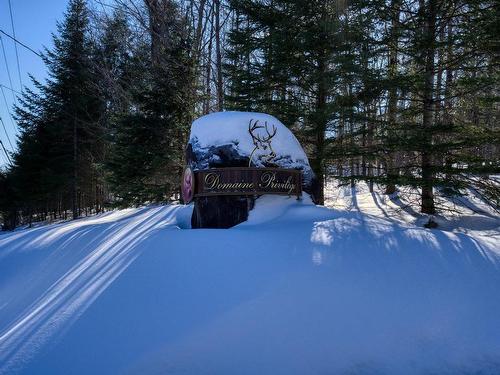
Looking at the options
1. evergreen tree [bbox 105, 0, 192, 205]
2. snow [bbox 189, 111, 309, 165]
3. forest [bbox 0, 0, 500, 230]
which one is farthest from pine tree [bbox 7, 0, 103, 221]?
snow [bbox 189, 111, 309, 165]

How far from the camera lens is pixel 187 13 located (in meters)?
14.3

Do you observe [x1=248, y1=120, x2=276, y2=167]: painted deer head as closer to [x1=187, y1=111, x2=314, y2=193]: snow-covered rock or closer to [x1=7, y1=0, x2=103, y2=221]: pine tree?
[x1=187, y1=111, x2=314, y2=193]: snow-covered rock

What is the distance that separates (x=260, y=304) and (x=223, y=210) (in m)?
2.49

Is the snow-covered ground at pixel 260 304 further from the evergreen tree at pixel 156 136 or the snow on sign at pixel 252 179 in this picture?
the evergreen tree at pixel 156 136

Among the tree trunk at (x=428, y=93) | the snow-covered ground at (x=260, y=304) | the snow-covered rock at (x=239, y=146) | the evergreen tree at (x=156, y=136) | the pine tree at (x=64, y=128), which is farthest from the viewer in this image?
the pine tree at (x=64, y=128)

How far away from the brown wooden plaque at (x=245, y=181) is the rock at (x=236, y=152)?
12 cm

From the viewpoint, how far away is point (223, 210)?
5.14 meters

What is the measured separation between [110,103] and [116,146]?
7.93 metres

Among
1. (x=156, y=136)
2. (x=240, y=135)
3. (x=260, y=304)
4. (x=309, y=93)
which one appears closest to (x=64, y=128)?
Answer: (x=156, y=136)

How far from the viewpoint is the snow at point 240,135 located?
5359 millimetres

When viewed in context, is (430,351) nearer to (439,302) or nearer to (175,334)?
(439,302)

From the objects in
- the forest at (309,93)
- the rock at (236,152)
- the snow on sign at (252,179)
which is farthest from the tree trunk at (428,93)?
the snow on sign at (252,179)

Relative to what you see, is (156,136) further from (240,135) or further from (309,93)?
(240,135)

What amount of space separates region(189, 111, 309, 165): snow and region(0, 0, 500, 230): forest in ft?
7.87
